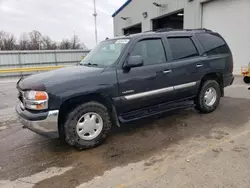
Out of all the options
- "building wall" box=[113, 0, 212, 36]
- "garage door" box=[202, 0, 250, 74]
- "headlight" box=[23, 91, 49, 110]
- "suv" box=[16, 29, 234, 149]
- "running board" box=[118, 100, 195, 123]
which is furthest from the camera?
"building wall" box=[113, 0, 212, 36]

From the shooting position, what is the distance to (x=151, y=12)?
17.0 metres

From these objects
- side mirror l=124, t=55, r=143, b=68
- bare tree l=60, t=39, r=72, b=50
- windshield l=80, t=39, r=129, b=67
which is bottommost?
side mirror l=124, t=55, r=143, b=68

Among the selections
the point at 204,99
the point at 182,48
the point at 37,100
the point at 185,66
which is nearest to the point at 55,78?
the point at 37,100

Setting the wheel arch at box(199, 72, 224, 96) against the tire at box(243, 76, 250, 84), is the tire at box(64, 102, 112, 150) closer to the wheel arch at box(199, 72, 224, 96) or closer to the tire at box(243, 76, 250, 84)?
the wheel arch at box(199, 72, 224, 96)

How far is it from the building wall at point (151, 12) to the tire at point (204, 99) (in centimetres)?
865

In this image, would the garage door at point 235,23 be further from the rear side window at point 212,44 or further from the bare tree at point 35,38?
the bare tree at point 35,38

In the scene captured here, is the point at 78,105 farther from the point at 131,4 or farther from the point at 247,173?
the point at 131,4

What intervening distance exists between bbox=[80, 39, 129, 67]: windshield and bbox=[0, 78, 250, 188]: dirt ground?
147 centimetres

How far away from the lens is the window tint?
13.0ft

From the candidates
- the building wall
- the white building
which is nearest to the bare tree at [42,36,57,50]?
the building wall

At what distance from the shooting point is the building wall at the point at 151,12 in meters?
12.5

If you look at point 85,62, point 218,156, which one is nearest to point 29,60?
point 85,62

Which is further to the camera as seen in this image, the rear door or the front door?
the rear door

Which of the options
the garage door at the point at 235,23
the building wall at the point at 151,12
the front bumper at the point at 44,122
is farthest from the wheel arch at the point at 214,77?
the building wall at the point at 151,12
